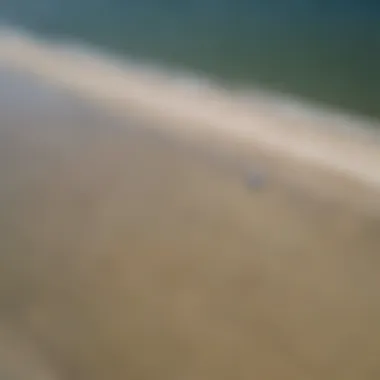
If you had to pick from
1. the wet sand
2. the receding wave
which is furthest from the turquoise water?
the wet sand

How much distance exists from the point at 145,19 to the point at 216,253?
2.45m

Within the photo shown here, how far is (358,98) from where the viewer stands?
2.95 meters

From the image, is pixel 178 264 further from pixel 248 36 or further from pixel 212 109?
pixel 248 36

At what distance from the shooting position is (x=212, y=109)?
2.65 metres

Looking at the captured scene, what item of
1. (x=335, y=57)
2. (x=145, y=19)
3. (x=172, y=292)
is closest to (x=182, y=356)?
(x=172, y=292)

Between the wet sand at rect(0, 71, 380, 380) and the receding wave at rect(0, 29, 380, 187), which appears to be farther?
the receding wave at rect(0, 29, 380, 187)

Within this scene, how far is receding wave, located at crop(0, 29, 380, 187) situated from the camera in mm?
2364

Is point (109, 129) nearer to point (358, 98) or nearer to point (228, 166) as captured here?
point (228, 166)

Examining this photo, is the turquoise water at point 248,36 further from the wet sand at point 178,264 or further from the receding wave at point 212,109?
the wet sand at point 178,264

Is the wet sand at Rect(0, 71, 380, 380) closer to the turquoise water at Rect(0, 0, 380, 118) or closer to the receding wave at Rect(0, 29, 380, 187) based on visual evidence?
the receding wave at Rect(0, 29, 380, 187)

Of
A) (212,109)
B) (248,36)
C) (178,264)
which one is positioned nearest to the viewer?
(178,264)

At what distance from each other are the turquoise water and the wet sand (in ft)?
3.07

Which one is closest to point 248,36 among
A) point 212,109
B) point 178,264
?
point 212,109

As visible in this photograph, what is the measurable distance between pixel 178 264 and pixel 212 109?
1018 mm
